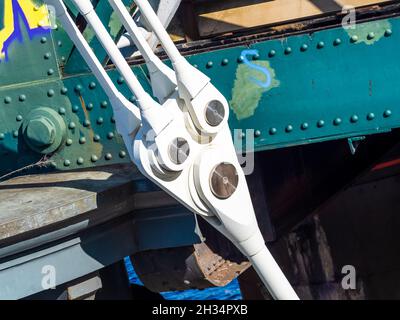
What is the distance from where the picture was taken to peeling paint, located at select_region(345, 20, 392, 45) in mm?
4488

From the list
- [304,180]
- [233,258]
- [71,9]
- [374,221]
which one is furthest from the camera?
[374,221]

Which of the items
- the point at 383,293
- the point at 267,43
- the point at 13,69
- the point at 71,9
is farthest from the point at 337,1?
the point at 383,293

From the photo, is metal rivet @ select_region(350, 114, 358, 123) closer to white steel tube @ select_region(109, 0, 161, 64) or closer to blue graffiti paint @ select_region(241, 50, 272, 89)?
blue graffiti paint @ select_region(241, 50, 272, 89)

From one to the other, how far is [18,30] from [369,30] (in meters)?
1.89

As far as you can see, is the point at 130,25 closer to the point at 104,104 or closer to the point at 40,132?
the point at 104,104

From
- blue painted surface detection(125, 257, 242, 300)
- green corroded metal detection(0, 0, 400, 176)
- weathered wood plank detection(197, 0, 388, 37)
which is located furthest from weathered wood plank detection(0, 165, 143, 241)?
blue painted surface detection(125, 257, 242, 300)

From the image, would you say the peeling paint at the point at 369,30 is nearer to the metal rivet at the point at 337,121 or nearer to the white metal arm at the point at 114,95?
the metal rivet at the point at 337,121

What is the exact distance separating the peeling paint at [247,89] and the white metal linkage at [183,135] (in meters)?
0.40

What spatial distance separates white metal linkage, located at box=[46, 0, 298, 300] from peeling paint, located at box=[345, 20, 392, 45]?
79 centimetres

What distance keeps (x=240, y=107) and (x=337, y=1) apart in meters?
1.16

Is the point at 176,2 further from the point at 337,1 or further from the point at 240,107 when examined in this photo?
the point at 337,1
